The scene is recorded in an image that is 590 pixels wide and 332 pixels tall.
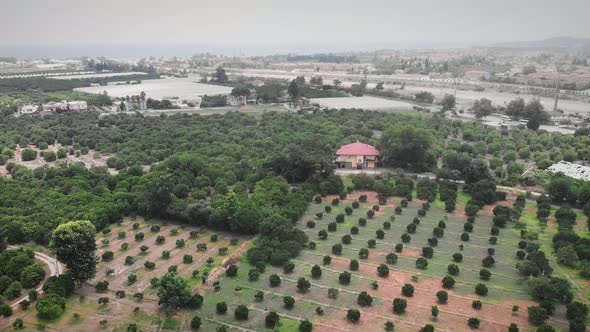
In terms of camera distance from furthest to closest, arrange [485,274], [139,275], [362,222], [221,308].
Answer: [362,222], [139,275], [485,274], [221,308]

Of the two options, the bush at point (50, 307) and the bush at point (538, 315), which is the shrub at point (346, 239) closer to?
the bush at point (538, 315)

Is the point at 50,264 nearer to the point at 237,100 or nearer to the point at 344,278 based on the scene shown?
the point at 344,278

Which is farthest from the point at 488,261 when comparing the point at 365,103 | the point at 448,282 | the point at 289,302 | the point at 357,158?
the point at 365,103

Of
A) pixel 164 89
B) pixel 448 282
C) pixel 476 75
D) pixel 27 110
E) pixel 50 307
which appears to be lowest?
pixel 50 307

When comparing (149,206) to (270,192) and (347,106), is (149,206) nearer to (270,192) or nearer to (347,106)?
(270,192)

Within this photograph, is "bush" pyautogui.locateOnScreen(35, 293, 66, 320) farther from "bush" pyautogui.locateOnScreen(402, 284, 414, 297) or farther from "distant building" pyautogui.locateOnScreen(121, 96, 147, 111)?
"distant building" pyautogui.locateOnScreen(121, 96, 147, 111)

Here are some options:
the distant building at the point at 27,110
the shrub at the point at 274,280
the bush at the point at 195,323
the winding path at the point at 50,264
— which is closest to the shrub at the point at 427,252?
the shrub at the point at 274,280

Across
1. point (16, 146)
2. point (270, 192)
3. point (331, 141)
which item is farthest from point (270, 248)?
point (16, 146)
